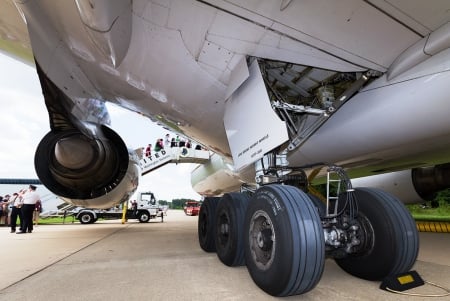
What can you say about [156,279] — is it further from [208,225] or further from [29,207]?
[29,207]

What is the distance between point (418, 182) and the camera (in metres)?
5.95

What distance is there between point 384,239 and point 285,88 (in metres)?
1.96

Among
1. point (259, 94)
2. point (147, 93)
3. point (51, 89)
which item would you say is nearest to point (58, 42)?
point (51, 89)

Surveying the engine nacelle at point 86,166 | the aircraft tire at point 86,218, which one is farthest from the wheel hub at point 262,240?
the aircraft tire at point 86,218

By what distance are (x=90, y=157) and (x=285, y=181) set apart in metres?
3.55

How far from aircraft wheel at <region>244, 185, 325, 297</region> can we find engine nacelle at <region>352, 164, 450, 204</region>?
5044 mm

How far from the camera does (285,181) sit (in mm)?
2812

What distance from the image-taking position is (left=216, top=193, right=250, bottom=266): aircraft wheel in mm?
Answer: 2928

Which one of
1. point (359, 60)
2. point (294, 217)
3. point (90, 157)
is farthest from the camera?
point (90, 157)

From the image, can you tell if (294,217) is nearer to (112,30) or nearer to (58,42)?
(112,30)

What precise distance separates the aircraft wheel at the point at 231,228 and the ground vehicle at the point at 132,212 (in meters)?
11.2

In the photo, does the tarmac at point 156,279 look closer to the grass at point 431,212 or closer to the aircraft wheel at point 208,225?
the aircraft wheel at point 208,225

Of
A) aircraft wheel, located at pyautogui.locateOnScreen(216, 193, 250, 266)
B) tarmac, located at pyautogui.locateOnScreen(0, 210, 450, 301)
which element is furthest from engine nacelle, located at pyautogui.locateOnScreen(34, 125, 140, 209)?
aircraft wheel, located at pyautogui.locateOnScreen(216, 193, 250, 266)

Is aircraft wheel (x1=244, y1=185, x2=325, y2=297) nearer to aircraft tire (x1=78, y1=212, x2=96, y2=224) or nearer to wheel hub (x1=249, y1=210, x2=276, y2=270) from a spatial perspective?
wheel hub (x1=249, y1=210, x2=276, y2=270)
